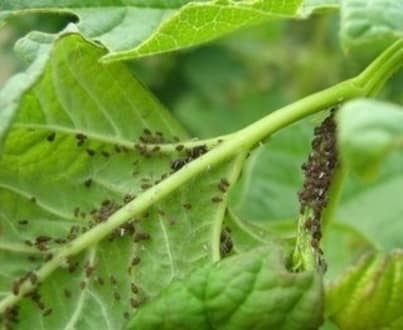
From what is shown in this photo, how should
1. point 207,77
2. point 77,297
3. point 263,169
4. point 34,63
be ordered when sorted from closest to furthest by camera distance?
point 34,63, point 77,297, point 263,169, point 207,77

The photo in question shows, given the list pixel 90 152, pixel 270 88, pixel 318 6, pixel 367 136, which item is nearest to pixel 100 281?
pixel 90 152

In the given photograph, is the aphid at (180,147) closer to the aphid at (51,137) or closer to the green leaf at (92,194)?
the green leaf at (92,194)

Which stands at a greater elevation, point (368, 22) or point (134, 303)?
point (368, 22)

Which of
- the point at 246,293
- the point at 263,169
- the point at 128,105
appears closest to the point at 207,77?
the point at 263,169

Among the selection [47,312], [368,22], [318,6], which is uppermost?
[368,22]

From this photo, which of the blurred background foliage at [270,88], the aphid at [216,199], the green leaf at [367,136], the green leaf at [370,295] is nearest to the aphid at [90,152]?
the aphid at [216,199]

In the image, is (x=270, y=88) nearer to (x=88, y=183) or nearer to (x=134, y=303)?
(x=88, y=183)

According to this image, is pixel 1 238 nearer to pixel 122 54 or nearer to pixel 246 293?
pixel 122 54
